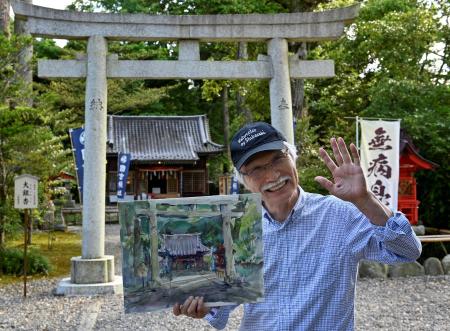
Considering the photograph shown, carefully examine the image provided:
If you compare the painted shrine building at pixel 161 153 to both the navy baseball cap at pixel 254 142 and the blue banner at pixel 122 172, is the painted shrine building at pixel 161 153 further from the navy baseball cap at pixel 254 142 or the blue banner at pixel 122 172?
the navy baseball cap at pixel 254 142

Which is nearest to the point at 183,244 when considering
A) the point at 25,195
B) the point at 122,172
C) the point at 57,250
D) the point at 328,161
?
the point at 328,161

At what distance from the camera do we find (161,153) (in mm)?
25781

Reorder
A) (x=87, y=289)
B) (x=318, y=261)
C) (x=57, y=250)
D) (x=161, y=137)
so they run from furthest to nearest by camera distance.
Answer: (x=161, y=137) → (x=57, y=250) → (x=87, y=289) → (x=318, y=261)

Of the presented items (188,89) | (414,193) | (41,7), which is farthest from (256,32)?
(188,89)

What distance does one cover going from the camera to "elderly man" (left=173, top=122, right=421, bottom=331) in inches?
72.5

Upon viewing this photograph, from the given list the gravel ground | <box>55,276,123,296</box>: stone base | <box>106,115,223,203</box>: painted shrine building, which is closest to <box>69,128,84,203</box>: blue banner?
the gravel ground

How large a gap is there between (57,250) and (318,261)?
13345 mm

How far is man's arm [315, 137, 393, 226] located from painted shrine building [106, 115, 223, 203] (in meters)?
23.5

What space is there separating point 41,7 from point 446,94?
871 centimetres

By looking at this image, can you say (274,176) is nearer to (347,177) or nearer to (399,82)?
(347,177)

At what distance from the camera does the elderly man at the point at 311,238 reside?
72.5 inches

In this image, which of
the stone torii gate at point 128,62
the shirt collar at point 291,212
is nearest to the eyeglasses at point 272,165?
the shirt collar at point 291,212

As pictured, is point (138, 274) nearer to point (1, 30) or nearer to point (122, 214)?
point (122, 214)

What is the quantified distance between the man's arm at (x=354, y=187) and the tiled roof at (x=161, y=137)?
23464 mm
